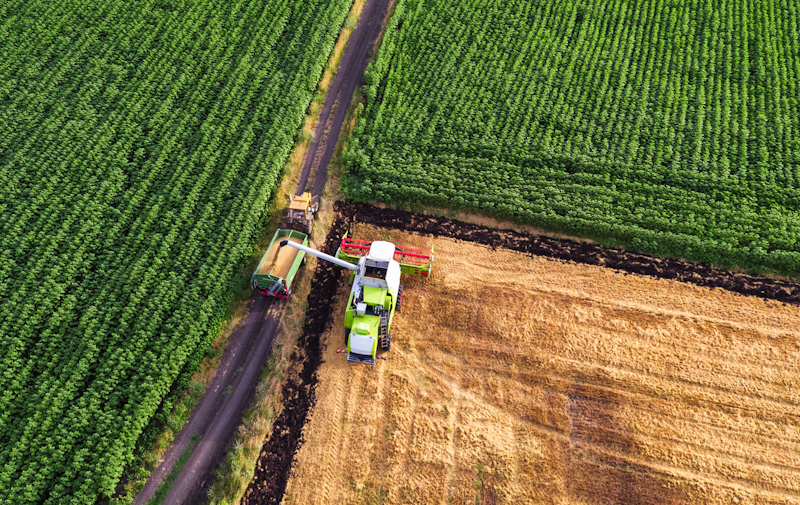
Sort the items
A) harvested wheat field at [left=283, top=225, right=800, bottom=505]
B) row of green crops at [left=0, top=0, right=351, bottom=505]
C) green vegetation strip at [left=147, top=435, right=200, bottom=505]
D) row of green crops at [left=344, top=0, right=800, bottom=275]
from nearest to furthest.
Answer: green vegetation strip at [left=147, top=435, right=200, bottom=505]
harvested wheat field at [left=283, top=225, right=800, bottom=505]
row of green crops at [left=0, top=0, right=351, bottom=505]
row of green crops at [left=344, top=0, right=800, bottom=275]

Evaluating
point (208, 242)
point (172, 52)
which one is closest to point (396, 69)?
point (172, 52)

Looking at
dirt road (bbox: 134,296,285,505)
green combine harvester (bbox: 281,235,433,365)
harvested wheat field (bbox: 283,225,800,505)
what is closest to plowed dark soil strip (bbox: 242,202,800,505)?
harvested wheat field (bbox: 283,225,800,505)

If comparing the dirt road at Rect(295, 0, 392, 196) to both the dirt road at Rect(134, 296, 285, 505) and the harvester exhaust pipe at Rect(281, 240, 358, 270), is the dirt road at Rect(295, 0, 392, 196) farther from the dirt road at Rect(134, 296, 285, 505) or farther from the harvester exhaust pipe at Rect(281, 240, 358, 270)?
the dirt road at Rect(134, 296, 285, 505)

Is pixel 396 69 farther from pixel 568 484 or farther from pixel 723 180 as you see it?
pixel 568 484

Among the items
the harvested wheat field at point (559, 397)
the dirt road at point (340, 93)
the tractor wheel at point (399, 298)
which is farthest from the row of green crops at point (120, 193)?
the tractor wheel at point (399, 298)

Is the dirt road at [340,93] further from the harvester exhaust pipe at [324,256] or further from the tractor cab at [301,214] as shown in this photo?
the harvester exhaust pipe at [324,256]

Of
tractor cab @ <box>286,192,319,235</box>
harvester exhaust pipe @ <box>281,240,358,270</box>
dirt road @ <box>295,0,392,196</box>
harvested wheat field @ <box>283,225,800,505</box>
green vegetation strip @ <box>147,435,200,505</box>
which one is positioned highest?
dirt road @ <box>295,0,392,196</box>

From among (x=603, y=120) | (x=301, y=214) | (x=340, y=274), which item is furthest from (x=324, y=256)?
(x=603, y=120)
